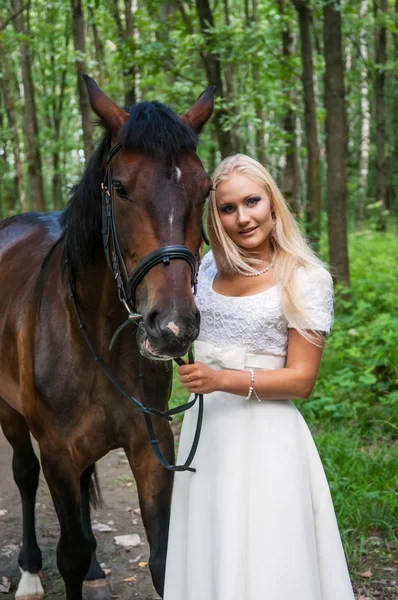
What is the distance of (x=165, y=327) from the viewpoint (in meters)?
2.10

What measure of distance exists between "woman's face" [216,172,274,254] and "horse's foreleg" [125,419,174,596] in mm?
1021

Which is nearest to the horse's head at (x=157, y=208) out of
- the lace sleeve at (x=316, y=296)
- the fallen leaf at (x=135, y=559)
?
the lace sleeve at (x=316, y=296)

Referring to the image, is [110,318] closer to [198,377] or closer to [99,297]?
[99,297]

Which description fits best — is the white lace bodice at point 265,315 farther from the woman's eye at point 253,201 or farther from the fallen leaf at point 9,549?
the fallen leaf at point 9,549

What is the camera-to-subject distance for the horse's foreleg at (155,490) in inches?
121

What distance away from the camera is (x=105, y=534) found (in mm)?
4711

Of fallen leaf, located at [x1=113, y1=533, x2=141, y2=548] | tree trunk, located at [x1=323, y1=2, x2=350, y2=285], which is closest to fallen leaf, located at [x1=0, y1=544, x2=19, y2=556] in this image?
fallen leaf, located at [x1=113, y1=533, x2=141, y2=548]

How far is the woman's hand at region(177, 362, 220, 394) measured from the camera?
7.61 ft

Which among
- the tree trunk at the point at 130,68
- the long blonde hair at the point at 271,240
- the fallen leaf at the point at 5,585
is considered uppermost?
the tree trunk at the point at 130,68

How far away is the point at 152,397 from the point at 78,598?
1144 mm

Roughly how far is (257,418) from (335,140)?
6243 millimetres

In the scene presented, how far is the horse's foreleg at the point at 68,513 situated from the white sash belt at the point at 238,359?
96cm

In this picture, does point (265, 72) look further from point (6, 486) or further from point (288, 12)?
point (6, 486)

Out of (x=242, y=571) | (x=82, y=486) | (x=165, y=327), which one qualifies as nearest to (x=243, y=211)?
(x=165, y=327)
